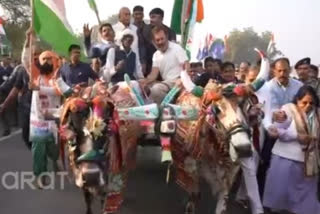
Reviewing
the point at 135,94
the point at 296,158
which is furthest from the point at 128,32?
the point at 296,158

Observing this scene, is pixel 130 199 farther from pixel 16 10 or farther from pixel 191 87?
pixel 16 10

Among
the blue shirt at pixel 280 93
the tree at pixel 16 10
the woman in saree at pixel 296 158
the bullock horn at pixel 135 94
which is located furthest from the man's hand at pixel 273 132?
the tree at pixel 16 10

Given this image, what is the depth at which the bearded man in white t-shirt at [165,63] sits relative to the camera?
6.90m

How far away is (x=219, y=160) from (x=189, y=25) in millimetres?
4159

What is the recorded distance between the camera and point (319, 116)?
6.24 metres

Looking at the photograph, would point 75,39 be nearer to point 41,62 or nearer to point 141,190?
point 41,62

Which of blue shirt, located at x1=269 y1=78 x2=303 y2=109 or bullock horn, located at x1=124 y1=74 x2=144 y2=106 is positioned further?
blue shirt, located at x1=269 y1=78 x2=303 y2=109

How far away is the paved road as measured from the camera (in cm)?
682

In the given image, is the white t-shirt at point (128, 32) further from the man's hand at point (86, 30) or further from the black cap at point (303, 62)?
the black cap at point (303, 62)

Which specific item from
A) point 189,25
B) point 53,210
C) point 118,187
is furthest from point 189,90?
point 189,25

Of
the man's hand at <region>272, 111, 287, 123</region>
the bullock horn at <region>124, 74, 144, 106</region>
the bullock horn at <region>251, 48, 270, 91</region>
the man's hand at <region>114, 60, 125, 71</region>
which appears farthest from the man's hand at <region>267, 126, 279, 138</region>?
the man's hand at <region>114, 60, 125, 71</region>

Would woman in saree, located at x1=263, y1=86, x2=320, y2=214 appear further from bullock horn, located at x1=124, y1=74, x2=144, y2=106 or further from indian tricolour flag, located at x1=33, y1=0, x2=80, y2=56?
indian tricolour flag, located at x1=33, y1=0, x2=80, y2=56

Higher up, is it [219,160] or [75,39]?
[75,39]

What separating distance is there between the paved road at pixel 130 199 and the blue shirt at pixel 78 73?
160 cm
